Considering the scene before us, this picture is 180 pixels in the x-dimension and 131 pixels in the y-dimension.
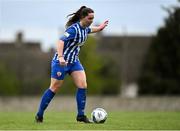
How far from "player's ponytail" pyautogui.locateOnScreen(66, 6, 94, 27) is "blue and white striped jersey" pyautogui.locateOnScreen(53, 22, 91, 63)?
0.15m

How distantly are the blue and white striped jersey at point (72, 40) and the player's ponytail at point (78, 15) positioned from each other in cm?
15

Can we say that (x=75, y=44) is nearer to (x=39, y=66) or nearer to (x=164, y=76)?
(x=164, y=76)

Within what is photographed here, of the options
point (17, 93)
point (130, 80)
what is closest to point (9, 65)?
point (17, 93)

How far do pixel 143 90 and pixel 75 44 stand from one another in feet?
158

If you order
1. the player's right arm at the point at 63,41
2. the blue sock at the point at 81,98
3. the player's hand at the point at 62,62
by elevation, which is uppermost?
the player's right arm at the point at 63,41

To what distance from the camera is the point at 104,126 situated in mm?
14562

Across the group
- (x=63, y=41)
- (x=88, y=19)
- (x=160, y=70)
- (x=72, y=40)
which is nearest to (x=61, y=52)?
(x=63, y=41)

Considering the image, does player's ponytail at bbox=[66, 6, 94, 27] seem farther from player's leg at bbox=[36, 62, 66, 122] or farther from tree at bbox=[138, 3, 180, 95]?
tree at bbox=[138, 3, 180, 95]

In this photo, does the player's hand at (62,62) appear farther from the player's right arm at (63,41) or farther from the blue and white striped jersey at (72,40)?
the blue and white striped jersey at (72,40)

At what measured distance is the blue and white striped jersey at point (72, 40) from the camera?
50.9 ft

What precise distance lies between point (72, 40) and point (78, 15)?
59 cm

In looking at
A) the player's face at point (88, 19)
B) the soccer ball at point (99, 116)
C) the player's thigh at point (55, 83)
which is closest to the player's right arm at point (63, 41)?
the player's face at point (88, 19)

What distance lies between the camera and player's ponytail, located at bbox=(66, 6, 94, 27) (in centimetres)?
1566

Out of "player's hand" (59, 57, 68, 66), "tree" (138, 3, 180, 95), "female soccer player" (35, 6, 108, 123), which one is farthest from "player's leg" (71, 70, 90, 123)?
"tree" (138, 3, 180, 95)
